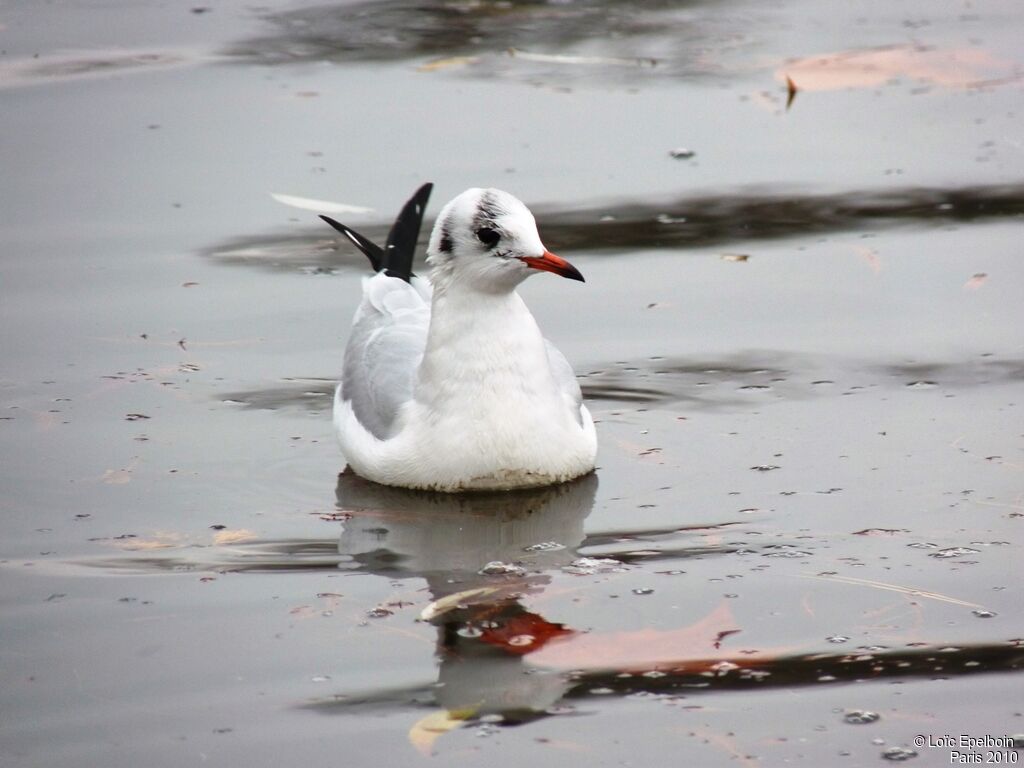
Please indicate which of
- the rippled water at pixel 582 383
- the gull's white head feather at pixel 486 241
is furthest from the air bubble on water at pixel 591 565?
the gull's white head feather at pixel 486 241

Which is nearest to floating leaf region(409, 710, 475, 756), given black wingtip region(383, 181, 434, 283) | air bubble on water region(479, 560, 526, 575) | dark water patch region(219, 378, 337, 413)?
air bubble on water region(479, 560, 526, 575)

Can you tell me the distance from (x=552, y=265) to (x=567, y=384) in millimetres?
631

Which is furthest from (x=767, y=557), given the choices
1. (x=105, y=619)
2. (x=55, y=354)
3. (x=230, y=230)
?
(x=230, y=230)

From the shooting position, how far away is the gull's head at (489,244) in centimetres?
570

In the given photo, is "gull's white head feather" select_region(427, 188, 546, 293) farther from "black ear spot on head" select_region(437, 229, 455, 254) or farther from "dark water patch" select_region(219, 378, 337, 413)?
"dark water patch" select_region(219, 378, 337, 413)

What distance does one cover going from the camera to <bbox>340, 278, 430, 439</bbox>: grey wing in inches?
240

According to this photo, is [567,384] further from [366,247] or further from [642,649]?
[642,649]

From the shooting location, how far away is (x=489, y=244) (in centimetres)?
577

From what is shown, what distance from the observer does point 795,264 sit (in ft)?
26.5

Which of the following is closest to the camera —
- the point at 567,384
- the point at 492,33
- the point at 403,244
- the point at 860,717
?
the point at 860,717

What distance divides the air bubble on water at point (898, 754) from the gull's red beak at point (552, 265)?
1.99 meters

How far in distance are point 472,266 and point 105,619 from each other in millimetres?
1737

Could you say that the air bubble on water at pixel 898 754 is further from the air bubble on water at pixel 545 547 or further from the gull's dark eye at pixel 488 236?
the gull's dark eye at pixel 488 236

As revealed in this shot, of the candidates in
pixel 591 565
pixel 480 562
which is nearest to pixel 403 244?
pixel 480 562
